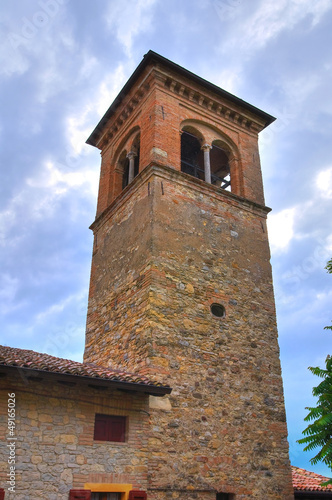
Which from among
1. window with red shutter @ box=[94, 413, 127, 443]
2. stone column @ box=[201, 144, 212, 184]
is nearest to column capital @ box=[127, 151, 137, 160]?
stone column @ box=[201, 144, 212, 184]

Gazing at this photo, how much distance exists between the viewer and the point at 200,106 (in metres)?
15.4

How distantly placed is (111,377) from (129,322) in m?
2.61

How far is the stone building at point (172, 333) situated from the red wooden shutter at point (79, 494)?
0.9 inches

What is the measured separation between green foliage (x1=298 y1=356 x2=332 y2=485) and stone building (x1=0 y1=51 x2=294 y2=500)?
7.25 ft

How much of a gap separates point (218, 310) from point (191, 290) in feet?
3.08

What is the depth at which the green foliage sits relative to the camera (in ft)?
26.8

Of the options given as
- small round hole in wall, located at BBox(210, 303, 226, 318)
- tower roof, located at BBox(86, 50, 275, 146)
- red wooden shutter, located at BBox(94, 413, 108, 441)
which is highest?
tower roof, located at BBox(86, 50, 275, 146)

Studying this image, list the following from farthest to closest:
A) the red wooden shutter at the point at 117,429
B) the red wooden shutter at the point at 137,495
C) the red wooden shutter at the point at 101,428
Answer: the red wooden shutter at the point at 117,429, the red wooden shutter at the point at 101,428, the red wooden shutter at the point at 137,495

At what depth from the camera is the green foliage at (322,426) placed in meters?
8.17

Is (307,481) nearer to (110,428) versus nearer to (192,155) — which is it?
(110,428)

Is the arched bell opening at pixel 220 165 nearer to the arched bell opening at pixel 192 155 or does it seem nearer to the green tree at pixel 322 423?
the arched bell opening at pixel 192 155

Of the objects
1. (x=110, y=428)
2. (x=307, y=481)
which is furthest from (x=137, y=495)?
(x=307, y=481)

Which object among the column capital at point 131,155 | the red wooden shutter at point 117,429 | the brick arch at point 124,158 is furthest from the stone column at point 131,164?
the red wooden shutter at point 117,429

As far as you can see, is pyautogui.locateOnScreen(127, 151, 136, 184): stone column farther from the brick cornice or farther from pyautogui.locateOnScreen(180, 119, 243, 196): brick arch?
pyautogui.locateOnScreen(180, 119, 243, 196): brick arch
